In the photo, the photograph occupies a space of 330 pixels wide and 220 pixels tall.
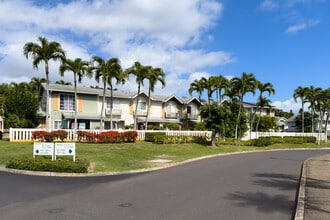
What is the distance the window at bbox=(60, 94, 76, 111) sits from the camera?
129 ft

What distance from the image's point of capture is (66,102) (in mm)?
39688

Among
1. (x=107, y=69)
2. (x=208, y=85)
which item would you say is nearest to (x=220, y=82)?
(x=208, y=85)

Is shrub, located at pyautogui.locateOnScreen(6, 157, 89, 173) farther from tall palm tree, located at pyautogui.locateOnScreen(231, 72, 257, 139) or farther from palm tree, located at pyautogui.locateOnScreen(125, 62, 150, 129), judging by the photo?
tall palm tree, located at pyautogui.locateOnScreen(231, 72, 257, 139)

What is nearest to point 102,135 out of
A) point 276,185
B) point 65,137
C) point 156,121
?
point 65,137

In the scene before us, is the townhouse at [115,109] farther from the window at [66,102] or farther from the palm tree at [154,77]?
the palm tree at [154,77]

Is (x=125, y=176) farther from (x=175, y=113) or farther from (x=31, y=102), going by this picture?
(x=175, y=113)

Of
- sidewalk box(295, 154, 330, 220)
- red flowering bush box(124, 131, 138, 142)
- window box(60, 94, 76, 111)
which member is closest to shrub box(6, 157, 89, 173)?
sidewalk box(295, 154, 330, 220)

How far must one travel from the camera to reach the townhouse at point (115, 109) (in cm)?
3897

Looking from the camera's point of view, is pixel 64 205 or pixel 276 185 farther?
pixel 276 185

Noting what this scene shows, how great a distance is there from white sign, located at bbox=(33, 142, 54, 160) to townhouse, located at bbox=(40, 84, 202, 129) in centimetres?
1987

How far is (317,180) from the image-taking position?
12078 millimetres

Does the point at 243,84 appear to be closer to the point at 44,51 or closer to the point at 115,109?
the point at 115,109

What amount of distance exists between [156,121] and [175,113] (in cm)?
450

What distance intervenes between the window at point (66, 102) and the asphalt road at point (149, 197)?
1085 inches
